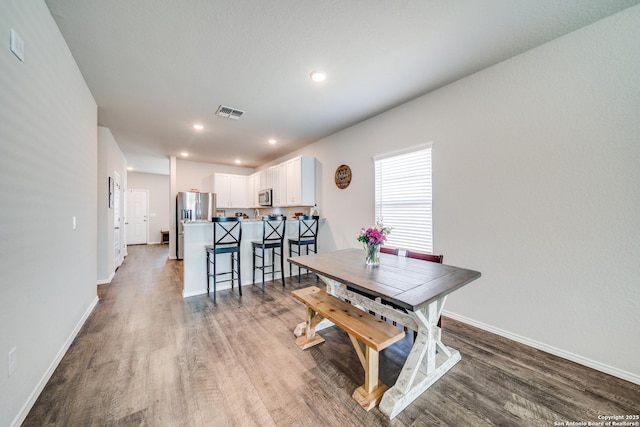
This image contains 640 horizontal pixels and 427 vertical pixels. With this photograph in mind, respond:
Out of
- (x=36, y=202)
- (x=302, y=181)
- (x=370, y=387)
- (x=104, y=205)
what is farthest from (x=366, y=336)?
(x=104, y=205)

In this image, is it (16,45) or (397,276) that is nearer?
(16,45)

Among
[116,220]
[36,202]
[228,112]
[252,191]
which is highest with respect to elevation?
[228,112]

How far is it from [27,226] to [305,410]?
2147 millimetres

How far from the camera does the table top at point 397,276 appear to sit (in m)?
1.43

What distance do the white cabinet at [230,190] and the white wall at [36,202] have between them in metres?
3.91

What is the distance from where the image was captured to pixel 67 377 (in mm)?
1755

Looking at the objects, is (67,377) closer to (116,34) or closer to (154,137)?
(116,34)

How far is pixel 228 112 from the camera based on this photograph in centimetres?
339

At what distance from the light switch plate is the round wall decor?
3.51m

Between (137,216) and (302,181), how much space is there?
7786 mm

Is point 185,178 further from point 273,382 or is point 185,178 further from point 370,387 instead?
point 370,387

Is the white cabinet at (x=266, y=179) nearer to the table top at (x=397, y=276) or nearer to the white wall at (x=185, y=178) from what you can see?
the white wall at (x=185, y=178)

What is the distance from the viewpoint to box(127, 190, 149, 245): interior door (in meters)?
8.70

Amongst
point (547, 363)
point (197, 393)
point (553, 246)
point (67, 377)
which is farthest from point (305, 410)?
point (553, 246)
